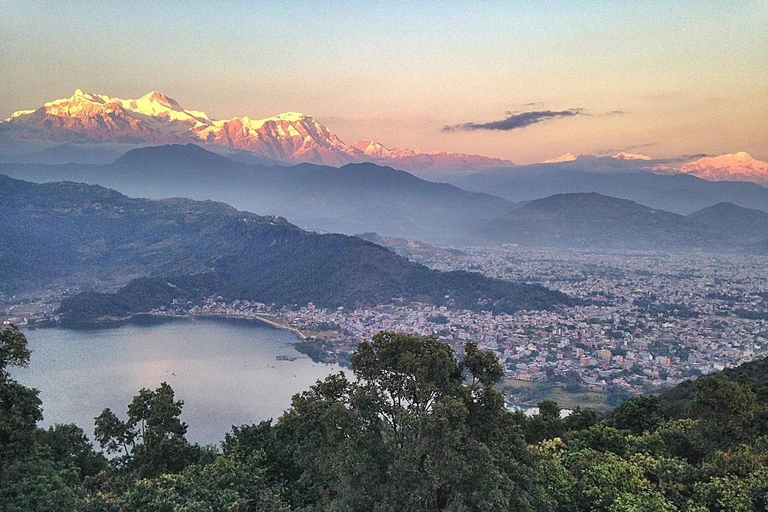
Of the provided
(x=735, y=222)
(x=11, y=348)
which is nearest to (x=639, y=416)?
(x=11, y=348)

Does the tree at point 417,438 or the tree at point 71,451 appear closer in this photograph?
the tree at point 417,438

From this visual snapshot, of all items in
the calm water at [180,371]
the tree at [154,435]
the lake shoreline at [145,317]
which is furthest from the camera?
the lake shoreline at [145,317]

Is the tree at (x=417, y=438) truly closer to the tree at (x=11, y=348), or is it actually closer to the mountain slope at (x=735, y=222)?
the tree at (x=11, y=348)

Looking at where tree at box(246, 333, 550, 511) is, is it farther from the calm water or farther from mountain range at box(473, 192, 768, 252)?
mountain range at box(473, 192, 768, 252)

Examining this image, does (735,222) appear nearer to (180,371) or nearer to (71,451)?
(180,371)

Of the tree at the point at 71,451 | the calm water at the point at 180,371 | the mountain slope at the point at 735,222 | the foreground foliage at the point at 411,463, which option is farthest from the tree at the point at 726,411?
the mountain slope at the point at 735,222

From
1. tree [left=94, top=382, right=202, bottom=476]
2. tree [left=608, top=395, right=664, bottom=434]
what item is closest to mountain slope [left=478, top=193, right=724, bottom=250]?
tree [left=608, top=395, right=664, bottom=434]

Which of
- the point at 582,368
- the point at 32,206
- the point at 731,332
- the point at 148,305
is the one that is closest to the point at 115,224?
the point at 32,206
